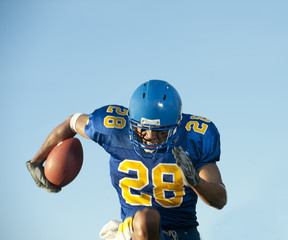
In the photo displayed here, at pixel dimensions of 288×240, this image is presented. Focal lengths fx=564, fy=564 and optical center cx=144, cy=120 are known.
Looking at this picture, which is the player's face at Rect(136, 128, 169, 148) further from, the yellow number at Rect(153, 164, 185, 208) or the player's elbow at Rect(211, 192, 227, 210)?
the player's elbow at Rect(211, 192, 227, 210)

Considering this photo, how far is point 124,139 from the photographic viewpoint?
20.8 ft

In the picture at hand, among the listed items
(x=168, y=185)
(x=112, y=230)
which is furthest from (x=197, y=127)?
(x=112, y=230)

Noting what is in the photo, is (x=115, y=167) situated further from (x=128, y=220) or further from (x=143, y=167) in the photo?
(x=128, y=220)

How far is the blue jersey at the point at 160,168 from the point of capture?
6.17 metres

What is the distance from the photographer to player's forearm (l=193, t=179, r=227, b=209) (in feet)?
17.7

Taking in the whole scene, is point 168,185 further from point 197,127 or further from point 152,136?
point 197,127

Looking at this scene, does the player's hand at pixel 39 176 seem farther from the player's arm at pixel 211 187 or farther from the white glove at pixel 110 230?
the player's arm at pixel 211 187

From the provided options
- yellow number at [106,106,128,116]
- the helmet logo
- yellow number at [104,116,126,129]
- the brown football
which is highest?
yellow number at [106,106,128,116]

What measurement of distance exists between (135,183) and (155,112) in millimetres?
873

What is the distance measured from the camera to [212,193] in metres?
5.58

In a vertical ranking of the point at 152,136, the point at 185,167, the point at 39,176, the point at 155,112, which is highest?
the point at 155,112

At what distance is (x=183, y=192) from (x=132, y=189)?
580mm

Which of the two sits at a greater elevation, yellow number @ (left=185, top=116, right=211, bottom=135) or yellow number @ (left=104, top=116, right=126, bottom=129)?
yellow number @ (left=104, top=116, right=126, bottom=129)

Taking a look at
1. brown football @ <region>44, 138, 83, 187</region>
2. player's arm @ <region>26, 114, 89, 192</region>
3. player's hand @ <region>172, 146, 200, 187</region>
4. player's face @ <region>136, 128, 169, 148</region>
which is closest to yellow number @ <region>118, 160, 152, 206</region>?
player's face @ <region>136, 128, 169, 148</region>
